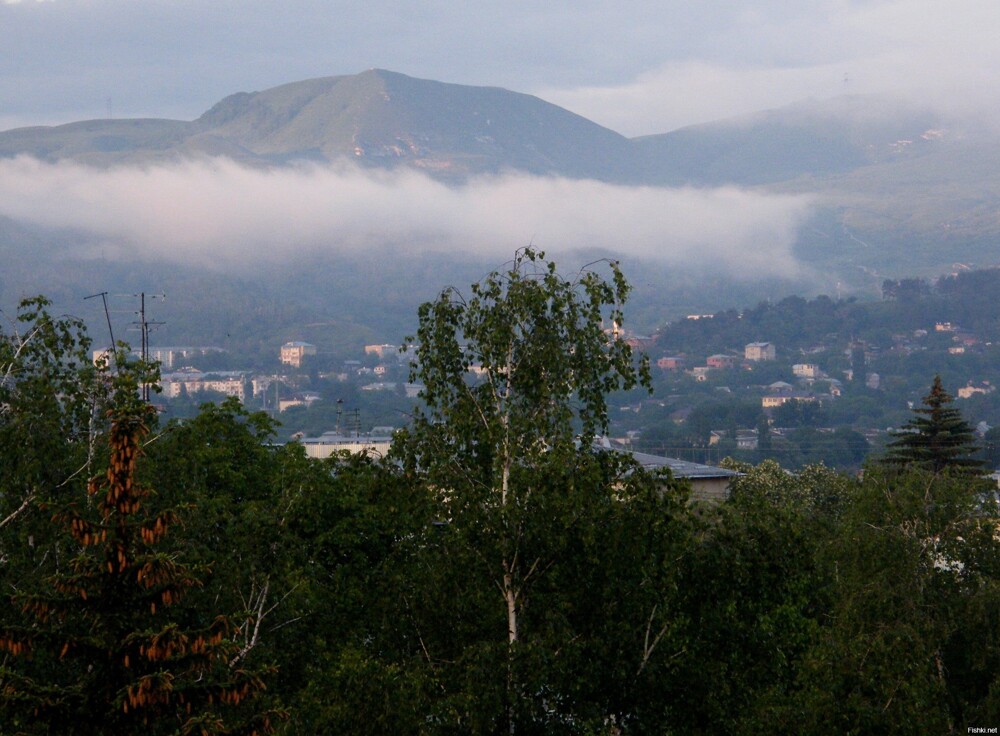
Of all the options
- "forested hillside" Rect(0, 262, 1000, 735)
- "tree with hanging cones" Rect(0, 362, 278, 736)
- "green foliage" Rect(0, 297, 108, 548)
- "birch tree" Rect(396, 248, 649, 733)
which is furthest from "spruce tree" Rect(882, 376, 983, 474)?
"tree with hanging cones" Rect(0, 362, 278, 736)

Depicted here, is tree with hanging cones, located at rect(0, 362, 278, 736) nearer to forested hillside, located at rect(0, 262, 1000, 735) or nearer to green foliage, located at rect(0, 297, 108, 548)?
forested hillside, located at rect(0, 262, 1000, 735)

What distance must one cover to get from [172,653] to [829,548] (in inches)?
768

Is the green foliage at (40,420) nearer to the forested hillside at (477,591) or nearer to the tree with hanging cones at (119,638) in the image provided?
the forested hillside at (477,591)

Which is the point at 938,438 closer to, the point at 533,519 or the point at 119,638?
the point at 533,519

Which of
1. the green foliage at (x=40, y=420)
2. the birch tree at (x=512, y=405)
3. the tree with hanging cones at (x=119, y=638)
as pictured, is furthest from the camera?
the green foliage at (x=40, y=420)

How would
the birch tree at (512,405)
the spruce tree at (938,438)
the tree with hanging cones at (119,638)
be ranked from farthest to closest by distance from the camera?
the spruce tree at (938,438)
the birch tree at (512,405)
the tree with hanging cones at (119,638)

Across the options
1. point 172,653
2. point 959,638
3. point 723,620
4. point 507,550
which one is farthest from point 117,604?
point 959,638

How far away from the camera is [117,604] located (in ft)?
54.9

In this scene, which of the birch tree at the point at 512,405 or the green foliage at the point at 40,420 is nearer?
the birch tree at the point at 512,405

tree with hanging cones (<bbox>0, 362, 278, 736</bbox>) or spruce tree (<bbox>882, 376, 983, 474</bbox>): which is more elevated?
tree with hanging cones (<bbox>0, 362, 278, 736</bbox>)

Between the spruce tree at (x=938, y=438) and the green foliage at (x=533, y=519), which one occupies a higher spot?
the green foliage at (x=533, y=519)

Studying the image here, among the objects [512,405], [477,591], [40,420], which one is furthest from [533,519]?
[40,420]

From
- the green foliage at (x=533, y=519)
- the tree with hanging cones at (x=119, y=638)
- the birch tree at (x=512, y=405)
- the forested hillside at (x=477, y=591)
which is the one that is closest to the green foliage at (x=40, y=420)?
the forested hillside at (x=477, y=591)

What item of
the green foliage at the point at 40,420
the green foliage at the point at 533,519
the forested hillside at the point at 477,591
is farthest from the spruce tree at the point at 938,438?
the green foliage at the point at 533,519
